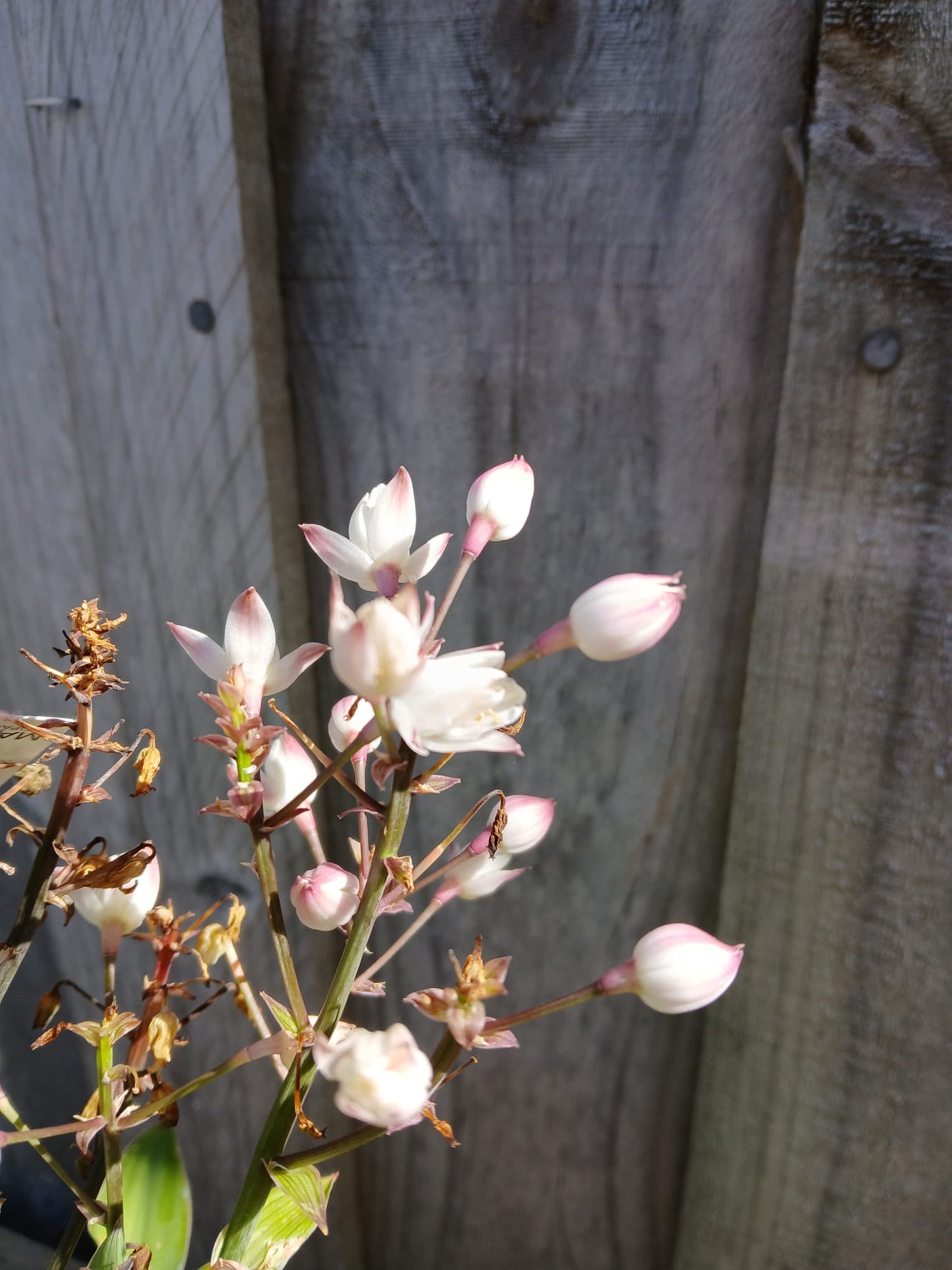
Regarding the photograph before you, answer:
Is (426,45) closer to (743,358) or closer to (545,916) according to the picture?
(743,358)

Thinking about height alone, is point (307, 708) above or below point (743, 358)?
below

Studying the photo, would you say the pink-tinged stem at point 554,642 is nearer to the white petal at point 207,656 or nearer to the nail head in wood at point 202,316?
the white petal at point 207,656

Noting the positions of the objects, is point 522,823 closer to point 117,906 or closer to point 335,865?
point 335,865

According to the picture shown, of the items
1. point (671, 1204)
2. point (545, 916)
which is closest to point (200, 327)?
point (545, 916)

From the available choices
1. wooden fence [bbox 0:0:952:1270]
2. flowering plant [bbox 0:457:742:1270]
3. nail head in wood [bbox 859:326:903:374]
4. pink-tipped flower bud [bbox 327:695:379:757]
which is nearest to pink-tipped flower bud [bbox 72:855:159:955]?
flowering plant [bbox 0:457:742:1270]

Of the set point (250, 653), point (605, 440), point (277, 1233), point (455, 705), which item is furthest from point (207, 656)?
point (605, 440)

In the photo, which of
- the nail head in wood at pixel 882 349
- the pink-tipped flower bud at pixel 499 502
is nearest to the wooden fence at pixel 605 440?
the nail head in wood at pixel 882 349
